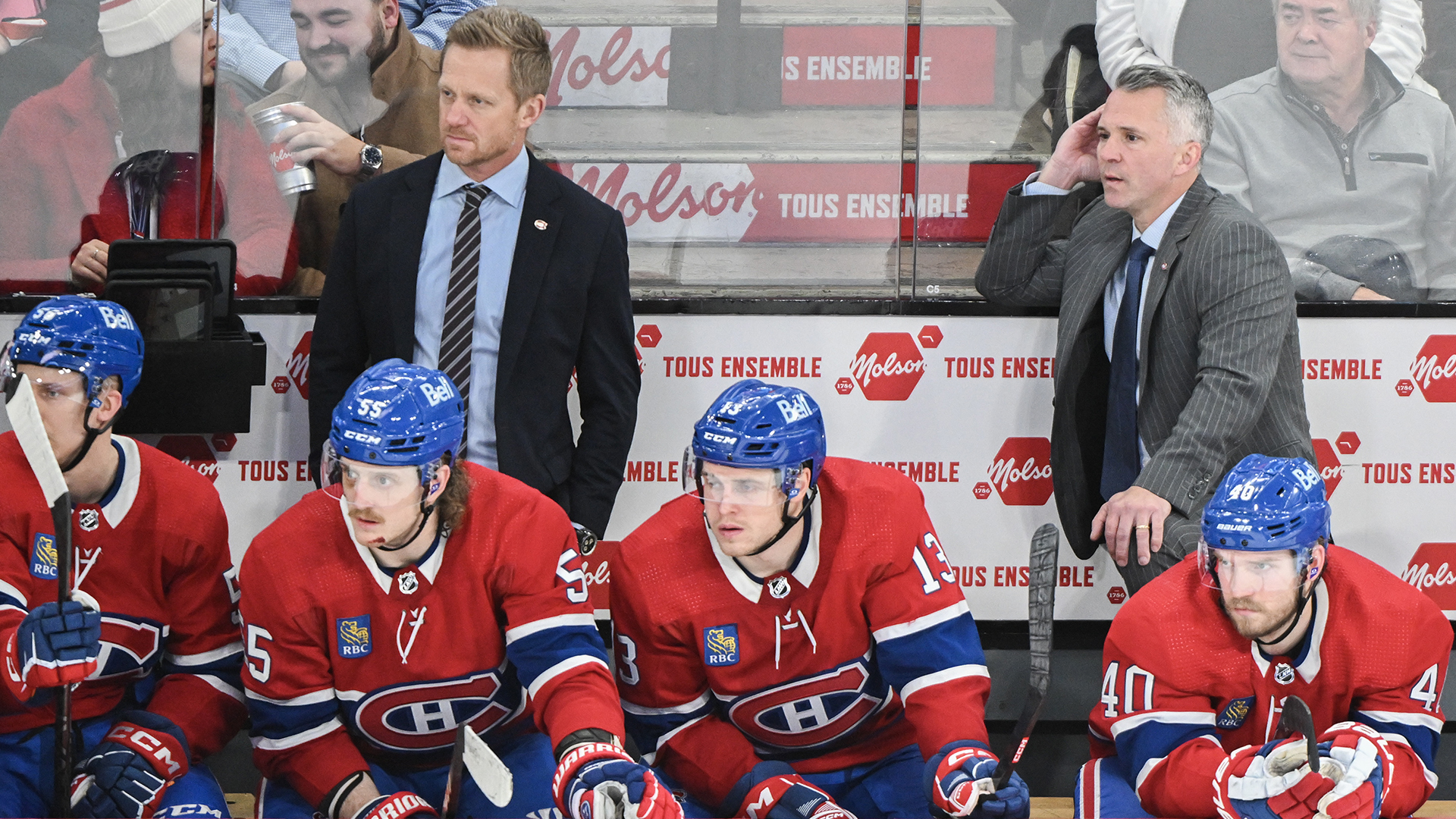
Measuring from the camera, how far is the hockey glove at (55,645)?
8.12 feet

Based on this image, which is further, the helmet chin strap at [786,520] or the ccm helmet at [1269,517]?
the helmet chin strap at [786,520]

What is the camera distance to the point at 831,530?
2.81 meters

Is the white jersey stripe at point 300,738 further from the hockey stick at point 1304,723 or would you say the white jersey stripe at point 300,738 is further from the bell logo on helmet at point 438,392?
the hockey stick at point 1304,723

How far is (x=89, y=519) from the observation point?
9.25 ft

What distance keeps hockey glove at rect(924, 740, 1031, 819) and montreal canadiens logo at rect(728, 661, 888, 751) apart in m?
0.33

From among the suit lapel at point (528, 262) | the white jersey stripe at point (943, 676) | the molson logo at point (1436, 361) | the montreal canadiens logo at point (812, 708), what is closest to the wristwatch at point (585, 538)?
the suit lapel at point (528, 262)

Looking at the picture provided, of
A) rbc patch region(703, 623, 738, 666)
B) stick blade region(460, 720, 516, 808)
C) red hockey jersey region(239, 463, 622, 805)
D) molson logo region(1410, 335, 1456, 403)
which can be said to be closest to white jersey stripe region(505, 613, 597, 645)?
red hockey jersey region(239, 463, 622, 805)

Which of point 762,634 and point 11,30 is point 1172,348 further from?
point 11,30

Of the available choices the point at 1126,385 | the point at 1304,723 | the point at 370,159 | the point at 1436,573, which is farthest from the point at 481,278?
the point at 1436,573

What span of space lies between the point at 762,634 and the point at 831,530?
218 millimetres

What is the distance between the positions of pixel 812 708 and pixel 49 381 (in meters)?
1.43

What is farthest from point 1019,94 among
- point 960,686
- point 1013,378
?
point 960,686

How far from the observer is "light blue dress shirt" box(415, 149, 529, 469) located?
3.33 meters

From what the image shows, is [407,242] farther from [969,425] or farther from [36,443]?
[969,425]
